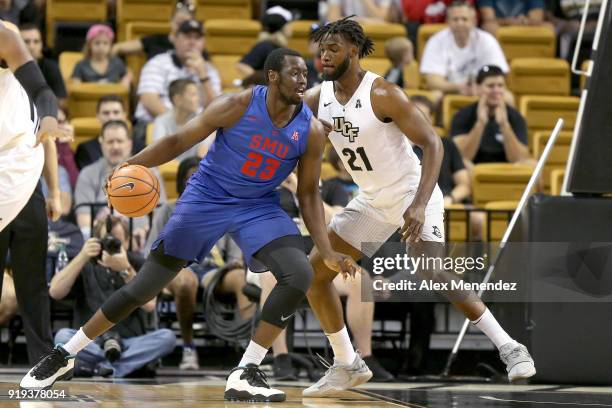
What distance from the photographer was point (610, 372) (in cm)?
784

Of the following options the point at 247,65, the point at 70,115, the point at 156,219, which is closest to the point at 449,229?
the point at 156,219

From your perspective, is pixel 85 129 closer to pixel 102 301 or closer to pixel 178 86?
pixel 178 86

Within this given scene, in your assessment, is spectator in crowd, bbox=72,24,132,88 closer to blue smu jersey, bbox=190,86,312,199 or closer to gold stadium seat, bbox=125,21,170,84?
gold stadium seat, bbox=125,21,170,84

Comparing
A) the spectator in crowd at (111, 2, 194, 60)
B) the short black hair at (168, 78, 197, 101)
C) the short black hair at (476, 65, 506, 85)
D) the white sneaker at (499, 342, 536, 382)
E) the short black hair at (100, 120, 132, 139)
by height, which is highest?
the spectator in crowd at (111, 2, 194, 60)

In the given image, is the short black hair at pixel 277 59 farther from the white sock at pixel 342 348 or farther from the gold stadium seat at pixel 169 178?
the gold stadium seat at pixel 169 178

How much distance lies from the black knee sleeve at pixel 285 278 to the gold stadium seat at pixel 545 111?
19.9ft

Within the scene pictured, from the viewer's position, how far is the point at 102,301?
27.2ft

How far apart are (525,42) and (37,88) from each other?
7.94 m

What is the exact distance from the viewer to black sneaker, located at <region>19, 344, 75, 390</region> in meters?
6.25

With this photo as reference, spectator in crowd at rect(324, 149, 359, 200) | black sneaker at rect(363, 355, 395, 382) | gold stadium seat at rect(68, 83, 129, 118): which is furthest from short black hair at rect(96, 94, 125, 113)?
black sneaker at rect(363, 355, 395, 382)

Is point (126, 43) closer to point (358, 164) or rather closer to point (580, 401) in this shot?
point (358, 164)

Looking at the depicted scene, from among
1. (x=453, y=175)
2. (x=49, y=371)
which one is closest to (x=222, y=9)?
(x=453, y=175)

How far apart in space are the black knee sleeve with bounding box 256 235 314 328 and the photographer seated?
7.07 feet

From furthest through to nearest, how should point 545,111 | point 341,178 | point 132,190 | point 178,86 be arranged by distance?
point 545,111 < point 178,86 < point 341,178 < point 132,190
